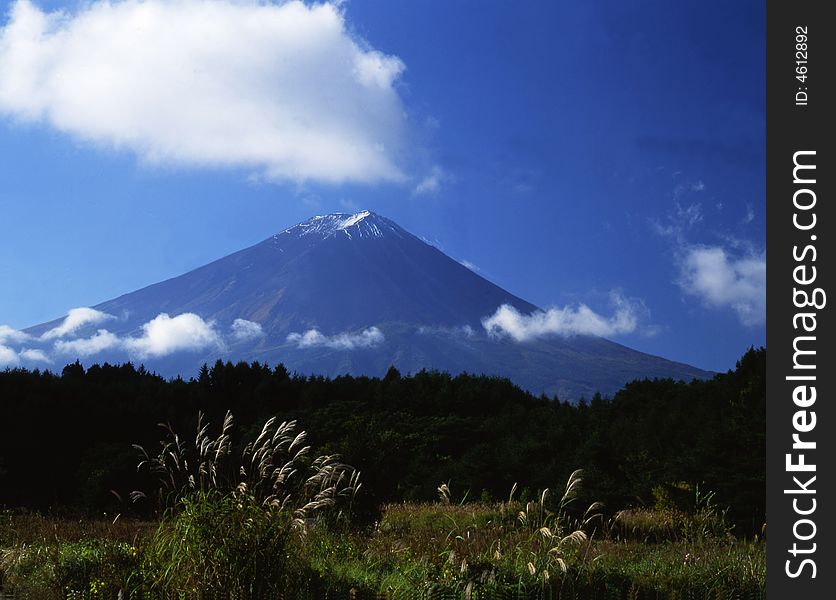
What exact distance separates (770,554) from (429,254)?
164606 millimetres

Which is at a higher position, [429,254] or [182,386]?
[429,254]

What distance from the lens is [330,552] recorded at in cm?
818

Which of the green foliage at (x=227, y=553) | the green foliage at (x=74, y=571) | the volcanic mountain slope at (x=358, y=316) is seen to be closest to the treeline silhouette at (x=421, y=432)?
the green foliage at (x=74, y=571)

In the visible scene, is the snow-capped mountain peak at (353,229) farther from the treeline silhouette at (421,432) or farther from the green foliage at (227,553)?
the green foliage at (227,553)

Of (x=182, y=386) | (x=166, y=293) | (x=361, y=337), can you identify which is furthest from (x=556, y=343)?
(x=182, y=386)

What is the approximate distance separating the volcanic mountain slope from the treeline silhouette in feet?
281

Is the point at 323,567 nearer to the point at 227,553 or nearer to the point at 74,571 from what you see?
the point at 227,553

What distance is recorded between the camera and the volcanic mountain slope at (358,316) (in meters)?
127

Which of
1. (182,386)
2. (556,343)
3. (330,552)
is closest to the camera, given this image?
(330,552)

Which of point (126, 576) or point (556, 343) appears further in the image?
point (556, 343)

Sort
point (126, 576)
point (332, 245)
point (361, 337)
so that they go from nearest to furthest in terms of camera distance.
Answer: point (126, 576)
point (361, 337)
point (332, 245)

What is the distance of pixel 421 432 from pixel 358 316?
121050 millimetres

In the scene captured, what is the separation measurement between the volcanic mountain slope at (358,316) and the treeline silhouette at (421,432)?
8574 cm

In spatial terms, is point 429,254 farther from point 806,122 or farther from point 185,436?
point 806,122
